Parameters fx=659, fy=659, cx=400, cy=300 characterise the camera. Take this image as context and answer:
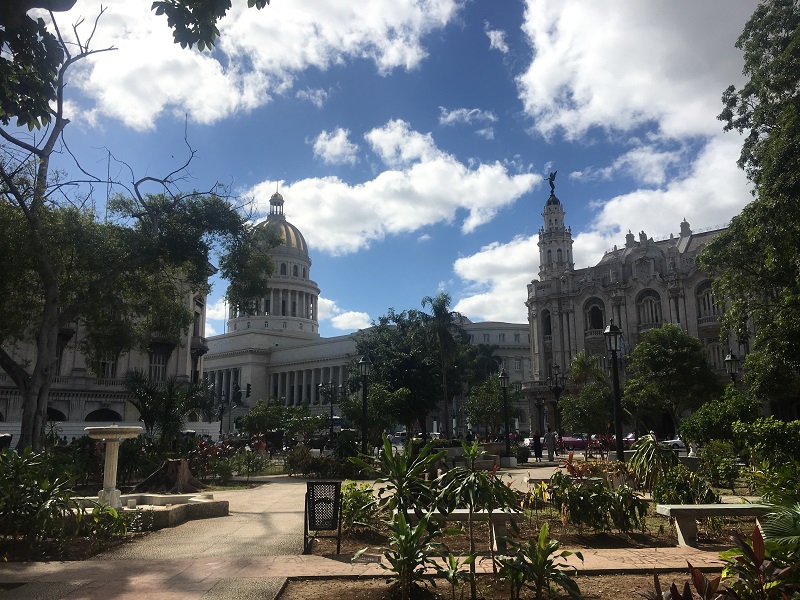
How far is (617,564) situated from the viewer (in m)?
7.39

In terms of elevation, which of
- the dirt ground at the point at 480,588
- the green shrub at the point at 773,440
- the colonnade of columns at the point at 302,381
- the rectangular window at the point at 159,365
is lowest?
the dirt ground at the point at 480,588

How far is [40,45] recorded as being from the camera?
9109mm

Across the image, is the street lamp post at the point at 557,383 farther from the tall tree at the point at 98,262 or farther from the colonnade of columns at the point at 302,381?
the colonnade of columns at the point at 302,381

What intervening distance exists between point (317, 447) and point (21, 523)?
31.5 meters

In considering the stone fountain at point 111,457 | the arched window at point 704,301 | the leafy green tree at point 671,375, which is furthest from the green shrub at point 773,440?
the arched window at point 704,301

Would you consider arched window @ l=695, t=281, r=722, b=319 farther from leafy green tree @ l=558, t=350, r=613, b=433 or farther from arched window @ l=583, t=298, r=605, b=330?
leafy green tree @ l=558, t=350, r=613, b=433

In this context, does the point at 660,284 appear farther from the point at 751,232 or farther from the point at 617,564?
the point at 617,564

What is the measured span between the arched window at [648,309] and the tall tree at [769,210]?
32536 millimetres

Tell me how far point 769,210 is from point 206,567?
16.3 meters

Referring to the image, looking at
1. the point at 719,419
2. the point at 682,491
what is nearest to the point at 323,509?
the point at 682,491

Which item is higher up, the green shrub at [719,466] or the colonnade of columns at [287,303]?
the colonnade of columns at [287,303]

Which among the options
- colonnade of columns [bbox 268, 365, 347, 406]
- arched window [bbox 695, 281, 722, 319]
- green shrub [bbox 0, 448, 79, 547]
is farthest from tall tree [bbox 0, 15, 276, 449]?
colonnade of columns [bbox 268, 365, 347, 406]

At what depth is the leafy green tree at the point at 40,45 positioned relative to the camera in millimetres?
8273

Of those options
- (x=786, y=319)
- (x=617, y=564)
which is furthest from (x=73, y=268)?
(x=786, y=319)
